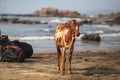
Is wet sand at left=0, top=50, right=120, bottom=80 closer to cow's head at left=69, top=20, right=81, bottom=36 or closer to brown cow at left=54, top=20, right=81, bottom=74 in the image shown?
brown cow at left=54, top=20, right=81, bottom=74

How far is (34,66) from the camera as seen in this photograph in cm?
1329

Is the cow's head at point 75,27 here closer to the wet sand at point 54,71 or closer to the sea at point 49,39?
the wet sand at point 54,71

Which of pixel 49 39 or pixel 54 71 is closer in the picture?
pixel 54 71

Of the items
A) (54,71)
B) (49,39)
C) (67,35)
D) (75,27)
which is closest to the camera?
(75,27)

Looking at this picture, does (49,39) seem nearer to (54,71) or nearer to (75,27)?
(54,71)

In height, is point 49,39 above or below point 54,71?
below

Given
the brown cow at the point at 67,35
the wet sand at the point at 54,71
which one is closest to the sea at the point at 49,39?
the wet sand at the point at 54,71

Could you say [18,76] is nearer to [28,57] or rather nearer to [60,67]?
[60,67]

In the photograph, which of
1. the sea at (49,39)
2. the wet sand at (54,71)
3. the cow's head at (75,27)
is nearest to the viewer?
the cow's head at (75,27)

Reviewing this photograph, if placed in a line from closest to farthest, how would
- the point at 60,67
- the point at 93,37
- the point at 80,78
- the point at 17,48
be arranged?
the point at 80,78 < the point at 60,67 < the point at 17,48 < the point at 93,37

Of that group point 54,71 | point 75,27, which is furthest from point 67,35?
point 54,71

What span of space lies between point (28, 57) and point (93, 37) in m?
13.8

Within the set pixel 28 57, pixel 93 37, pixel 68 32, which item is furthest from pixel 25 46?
pixel 93 37

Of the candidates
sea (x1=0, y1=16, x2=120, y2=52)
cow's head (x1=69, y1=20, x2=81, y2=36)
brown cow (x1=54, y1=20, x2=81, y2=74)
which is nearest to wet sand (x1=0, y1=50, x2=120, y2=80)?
brown cow (x1=54, y1=20, x2=81, y2=74)
